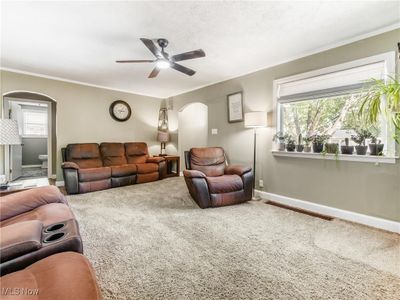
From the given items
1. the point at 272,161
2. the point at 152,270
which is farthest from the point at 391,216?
the point at 152,270

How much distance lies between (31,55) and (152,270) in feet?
12.3

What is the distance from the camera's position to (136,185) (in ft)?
14.9

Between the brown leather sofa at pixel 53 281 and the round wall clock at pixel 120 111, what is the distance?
4.79 metres

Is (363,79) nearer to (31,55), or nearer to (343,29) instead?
(343,29)

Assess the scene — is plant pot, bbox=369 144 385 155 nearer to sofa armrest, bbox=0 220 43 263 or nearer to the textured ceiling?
the textured ceiling

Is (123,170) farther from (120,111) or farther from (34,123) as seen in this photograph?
(34,123)

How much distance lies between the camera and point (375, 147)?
7.96 feet

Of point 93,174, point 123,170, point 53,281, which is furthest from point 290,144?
point 93,174

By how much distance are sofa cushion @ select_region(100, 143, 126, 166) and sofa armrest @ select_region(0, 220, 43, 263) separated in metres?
3.80

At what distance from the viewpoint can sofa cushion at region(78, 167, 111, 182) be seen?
3865mm

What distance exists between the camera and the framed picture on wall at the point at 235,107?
4.05 m

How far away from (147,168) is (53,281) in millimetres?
4031

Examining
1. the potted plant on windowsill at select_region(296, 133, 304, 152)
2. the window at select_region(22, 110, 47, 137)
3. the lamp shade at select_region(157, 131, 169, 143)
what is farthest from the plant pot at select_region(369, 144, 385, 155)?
the window at select_region(22, 110, 47, 137)

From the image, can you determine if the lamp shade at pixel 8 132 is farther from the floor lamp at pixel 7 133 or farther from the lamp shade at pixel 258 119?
the lamp shade at pixel 258 119
